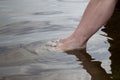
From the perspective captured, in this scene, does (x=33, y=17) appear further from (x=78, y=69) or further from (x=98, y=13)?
(x=78, y=69)

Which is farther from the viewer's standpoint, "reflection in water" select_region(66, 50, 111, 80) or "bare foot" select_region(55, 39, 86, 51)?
"bare foot" select_region(55, 39, 86, 51)

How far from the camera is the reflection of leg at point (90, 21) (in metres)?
2.43

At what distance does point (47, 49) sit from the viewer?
2.51 meters

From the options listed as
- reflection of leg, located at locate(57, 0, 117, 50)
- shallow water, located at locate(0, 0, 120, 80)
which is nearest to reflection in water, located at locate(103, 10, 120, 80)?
shallow water, located at locate(0, 0, 120, 80)

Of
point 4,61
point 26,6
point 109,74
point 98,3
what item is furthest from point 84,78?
Answer: point 26,6

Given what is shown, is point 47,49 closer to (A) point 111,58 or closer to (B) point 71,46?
(B) point 71,46

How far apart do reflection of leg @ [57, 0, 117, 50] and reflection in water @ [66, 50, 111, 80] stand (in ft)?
0.33

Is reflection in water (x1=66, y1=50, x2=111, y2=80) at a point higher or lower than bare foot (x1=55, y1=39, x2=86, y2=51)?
higher

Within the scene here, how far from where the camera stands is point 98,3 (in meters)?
2.46

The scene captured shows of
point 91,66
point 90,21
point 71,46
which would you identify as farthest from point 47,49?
point 91,66

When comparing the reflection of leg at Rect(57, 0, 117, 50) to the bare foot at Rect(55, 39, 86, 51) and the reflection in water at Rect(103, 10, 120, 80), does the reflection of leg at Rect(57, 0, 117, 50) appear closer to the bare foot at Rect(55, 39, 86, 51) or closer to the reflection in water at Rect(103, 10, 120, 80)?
the bare foot at Rect(55, 39, 86, 51)

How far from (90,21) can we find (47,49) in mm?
413

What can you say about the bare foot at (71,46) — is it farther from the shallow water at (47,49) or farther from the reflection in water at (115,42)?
the reflection in water at (115,42)

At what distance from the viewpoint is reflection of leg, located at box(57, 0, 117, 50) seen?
7.97 feet
